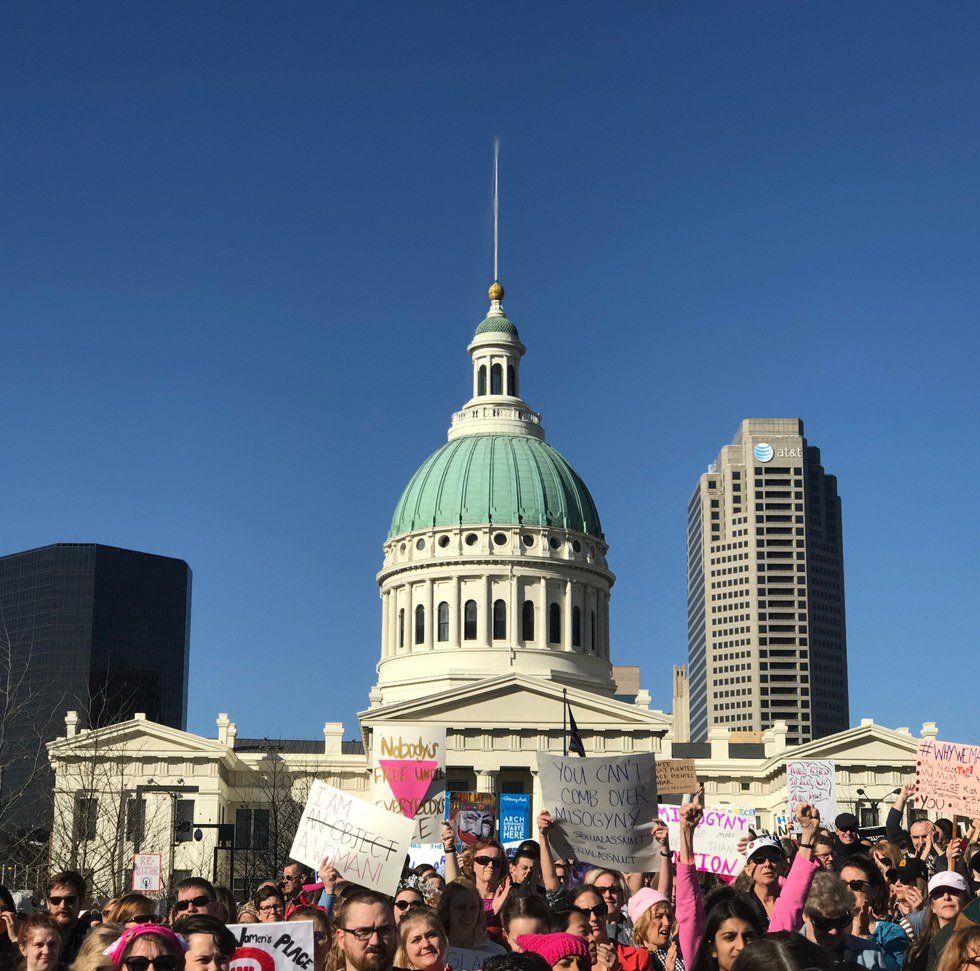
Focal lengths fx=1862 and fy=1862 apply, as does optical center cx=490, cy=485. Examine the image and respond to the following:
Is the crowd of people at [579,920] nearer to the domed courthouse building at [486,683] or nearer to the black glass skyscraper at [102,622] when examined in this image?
the domed courthouse building at [486,683]

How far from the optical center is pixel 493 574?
10525cm

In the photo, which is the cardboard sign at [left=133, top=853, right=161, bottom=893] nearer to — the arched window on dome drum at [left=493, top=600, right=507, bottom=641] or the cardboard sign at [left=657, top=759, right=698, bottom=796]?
the cardboard sign at [left=657, top=759, right=698, bottom=796]

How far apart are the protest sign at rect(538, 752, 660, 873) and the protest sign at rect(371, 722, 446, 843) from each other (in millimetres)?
6616

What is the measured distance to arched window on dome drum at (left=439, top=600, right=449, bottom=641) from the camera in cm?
10438

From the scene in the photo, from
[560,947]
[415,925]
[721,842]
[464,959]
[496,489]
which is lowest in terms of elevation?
[464,959]

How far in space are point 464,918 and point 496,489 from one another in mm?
95946

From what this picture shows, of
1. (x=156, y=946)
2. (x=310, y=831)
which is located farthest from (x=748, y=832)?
(x=156, y=946)

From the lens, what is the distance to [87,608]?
177125 mm

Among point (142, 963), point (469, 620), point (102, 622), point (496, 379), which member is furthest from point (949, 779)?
point (102, 622)


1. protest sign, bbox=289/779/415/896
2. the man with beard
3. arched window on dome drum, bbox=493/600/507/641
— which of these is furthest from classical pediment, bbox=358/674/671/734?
the man with beard

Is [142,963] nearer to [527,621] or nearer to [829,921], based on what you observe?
[829,921]

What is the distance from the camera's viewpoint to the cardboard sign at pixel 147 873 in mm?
28706

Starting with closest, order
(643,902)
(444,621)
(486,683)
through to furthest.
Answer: (643,902) → (486,683) → (444,621)

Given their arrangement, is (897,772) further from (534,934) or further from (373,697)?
(534,934)
